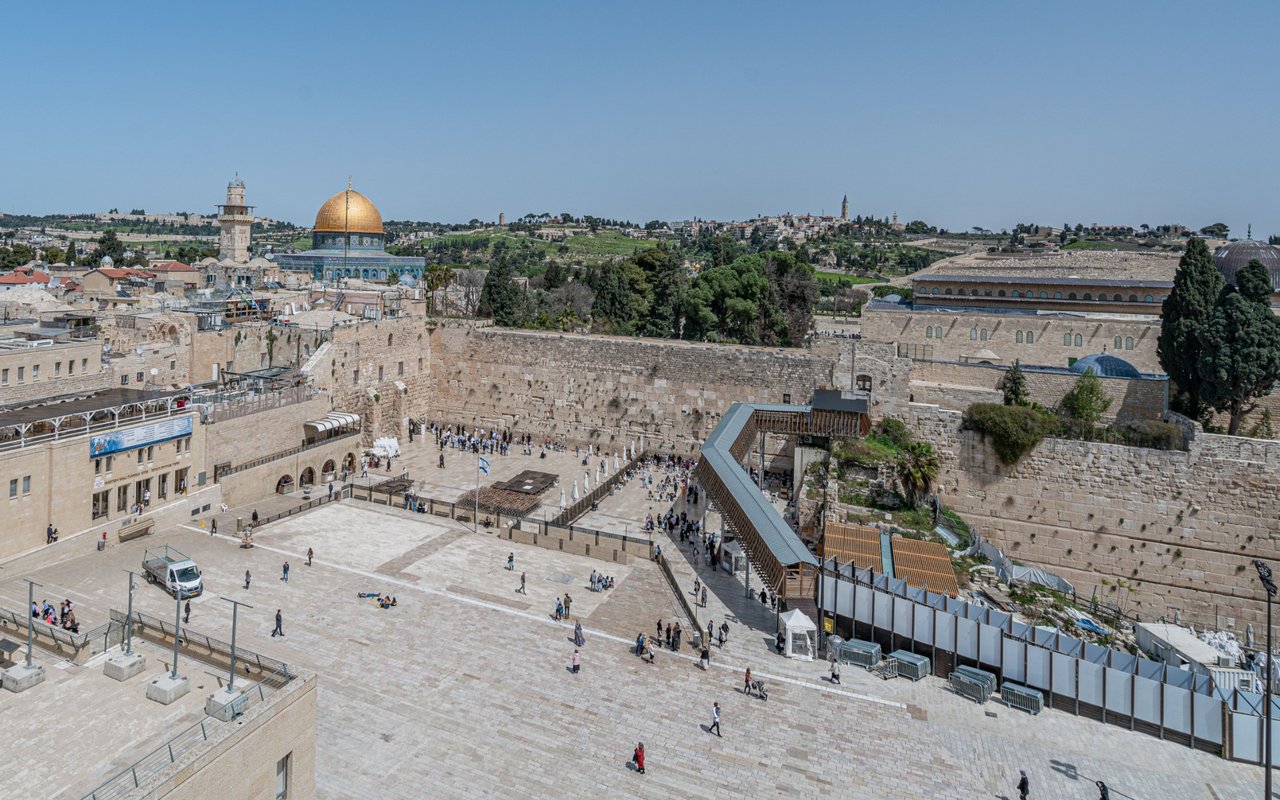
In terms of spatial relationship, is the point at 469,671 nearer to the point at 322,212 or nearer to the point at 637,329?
the point at 637,329

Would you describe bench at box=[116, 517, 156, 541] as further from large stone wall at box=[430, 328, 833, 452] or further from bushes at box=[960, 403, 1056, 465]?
bushes at box=[960, 403, 1056, 465]

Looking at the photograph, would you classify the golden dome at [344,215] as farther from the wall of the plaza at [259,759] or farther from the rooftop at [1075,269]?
the wall of the plaza at [259,759]

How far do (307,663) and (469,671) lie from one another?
2962 millimetres

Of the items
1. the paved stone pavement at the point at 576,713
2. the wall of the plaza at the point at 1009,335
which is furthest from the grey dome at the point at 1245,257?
the paved stone pavement at the point at 576,713

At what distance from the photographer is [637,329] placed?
47.5 metres

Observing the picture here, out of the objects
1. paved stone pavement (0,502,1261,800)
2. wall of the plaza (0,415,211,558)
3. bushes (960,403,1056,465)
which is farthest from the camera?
bushes (960,403,1056,465)

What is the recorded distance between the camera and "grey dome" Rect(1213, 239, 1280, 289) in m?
38.1

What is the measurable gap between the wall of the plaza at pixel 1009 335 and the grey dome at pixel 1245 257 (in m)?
12.2

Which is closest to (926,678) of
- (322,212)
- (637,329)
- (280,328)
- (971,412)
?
(971,412)

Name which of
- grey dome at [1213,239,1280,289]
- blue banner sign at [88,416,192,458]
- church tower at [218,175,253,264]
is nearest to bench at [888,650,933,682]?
blue banner sign at [88,416,192,458]

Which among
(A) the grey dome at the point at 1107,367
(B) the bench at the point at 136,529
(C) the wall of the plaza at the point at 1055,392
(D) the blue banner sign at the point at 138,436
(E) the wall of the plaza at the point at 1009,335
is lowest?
(B) the bench at the point at 136,529

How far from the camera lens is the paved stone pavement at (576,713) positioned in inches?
481

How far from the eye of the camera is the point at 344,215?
1956 inches

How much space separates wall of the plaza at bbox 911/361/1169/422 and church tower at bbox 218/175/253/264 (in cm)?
5249
